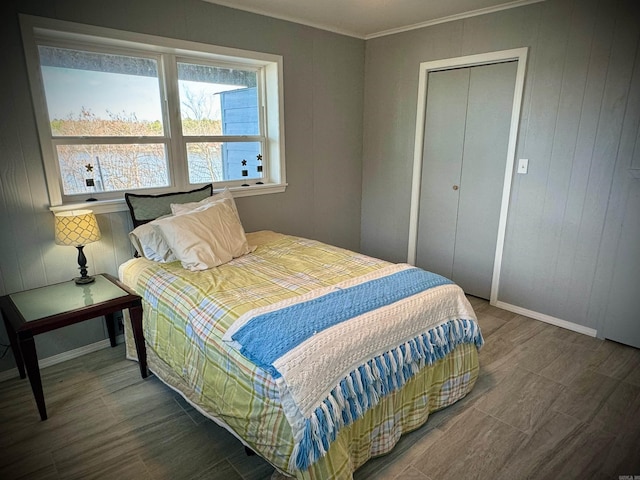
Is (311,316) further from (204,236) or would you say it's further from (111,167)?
(111,167)

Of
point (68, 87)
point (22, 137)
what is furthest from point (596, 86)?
point (22, 137)

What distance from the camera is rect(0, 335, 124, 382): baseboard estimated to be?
2332 mm

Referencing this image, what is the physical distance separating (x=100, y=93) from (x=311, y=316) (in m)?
2.05

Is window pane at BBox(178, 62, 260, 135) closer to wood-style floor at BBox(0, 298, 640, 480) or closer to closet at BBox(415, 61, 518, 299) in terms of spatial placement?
closet at BBox(415, 61, 518, 299)

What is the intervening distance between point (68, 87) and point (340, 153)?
2284 mm

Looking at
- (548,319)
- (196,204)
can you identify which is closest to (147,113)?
(196,204)

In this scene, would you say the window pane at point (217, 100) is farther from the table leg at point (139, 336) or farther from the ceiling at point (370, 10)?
the table leg at point (139, 336)

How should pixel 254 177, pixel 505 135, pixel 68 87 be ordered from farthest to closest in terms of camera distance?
pixel 254 177, pixel 505 135, pixel 68 87

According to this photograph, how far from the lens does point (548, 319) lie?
3008 millimetres

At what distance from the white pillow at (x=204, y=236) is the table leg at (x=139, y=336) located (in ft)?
1.21

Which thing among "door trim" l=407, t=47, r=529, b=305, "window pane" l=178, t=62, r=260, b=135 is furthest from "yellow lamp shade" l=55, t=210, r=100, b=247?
"door trim" l=407, t=47, r=529, b=305

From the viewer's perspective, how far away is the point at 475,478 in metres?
1.64

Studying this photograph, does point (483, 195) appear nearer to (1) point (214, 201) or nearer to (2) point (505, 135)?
(2) point (505, 135)

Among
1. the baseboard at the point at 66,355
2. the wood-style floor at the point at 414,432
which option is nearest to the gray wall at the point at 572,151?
the wood-style floor at the point at 414,432
